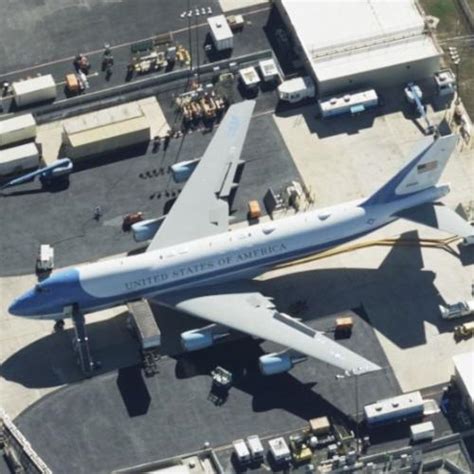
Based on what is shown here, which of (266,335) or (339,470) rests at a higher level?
(266,335)

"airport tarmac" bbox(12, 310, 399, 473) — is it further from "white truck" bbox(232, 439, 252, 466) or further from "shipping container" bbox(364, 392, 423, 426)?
"shipping container" bbox(364, 392, 423, 426)

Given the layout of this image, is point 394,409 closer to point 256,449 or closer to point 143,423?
point 256,449

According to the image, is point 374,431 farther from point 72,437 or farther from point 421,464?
point 72,437

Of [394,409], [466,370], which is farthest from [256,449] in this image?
[466,370]

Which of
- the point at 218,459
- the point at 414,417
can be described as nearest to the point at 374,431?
the point at 414,417

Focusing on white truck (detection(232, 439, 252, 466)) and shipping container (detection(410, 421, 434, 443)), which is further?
shipping container (detection(410, 421, 434, 443))

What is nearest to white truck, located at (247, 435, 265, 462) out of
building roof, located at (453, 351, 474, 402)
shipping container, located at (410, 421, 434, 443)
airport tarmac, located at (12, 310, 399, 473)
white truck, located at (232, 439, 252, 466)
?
white truck, located at (232, 439, 252, 466)
